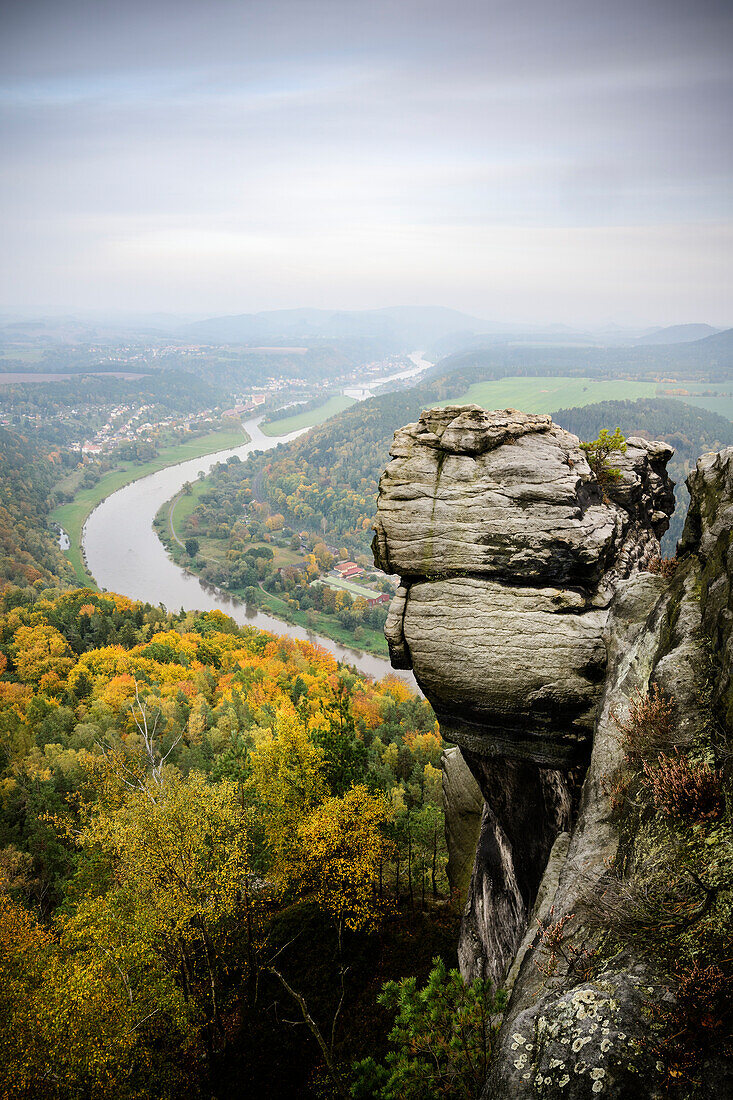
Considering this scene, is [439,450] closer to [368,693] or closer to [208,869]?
[208,869]

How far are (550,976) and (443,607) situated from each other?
571 centimetres

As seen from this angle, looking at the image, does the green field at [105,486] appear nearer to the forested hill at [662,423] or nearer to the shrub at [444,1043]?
the shrub at [444,1043]

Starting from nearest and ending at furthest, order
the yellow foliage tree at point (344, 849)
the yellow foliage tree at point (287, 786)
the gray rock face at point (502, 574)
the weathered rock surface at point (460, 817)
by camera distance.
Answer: the gray rock face at point (502, 574), the yellow foliage tree at point (344, 849), the yellow foliage tree at point (287, 786), the weathered rock surface at point (460, 817)

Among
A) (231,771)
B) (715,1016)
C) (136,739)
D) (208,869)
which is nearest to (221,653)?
(136,739)

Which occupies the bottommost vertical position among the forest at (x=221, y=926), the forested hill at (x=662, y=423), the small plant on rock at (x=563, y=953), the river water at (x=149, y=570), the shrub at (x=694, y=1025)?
the river water at (x=149, y=570)

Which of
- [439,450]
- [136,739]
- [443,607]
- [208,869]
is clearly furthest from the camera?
[136,739]

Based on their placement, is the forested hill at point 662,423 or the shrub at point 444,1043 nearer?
the shrub at point 444,1043

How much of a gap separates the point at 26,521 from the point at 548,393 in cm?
14347

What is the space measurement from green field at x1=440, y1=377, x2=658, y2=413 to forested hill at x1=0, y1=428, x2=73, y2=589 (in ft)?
314

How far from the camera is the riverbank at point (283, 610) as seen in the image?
80500 mm

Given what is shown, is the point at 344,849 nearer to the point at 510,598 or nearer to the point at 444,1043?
the point at 444,1043

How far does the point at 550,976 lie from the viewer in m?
5.89

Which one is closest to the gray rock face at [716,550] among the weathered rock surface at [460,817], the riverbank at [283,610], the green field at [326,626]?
the weathered rock surface at [460,817]

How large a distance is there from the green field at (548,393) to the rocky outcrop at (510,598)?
134617mm
